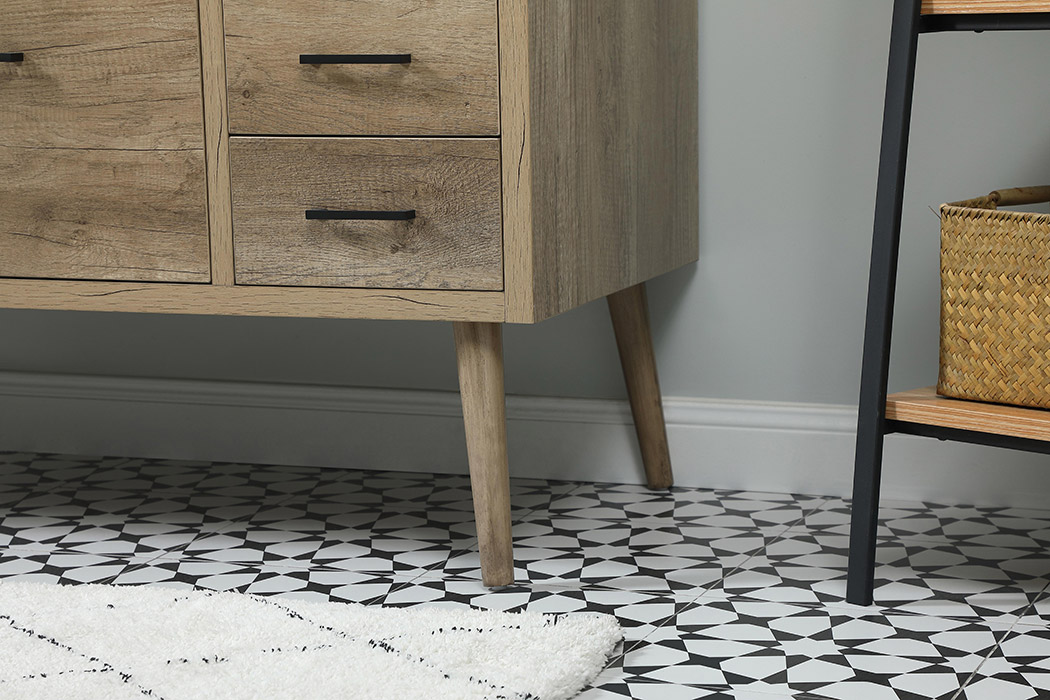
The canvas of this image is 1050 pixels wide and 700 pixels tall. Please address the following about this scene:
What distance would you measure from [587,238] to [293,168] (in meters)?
0.30

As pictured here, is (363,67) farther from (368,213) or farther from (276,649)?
(276,649)

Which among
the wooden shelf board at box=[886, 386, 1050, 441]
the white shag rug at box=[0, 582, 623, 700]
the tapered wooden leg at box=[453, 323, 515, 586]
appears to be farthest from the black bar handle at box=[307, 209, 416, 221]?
the wooden shelf board at box=[886, 386, 1050, 441]

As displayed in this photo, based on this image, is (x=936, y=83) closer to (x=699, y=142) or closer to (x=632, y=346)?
(x=699, y=142)

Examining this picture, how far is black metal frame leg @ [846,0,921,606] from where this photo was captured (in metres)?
1.19

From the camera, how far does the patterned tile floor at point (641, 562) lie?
3.55 feet

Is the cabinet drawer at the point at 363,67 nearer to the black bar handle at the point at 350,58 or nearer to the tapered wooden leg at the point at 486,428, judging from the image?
the black bar handle at the point at 350,58

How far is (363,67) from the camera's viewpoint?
1211mm

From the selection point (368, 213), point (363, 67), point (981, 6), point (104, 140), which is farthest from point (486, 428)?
point (981, 6)

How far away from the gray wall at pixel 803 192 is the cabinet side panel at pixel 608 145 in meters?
0.06

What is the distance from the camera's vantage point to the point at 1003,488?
1.56 meters

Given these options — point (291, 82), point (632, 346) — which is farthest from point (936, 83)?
point (291, 82)

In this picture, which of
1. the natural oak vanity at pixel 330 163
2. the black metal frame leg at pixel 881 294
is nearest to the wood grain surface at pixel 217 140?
the natural oak vanity at pixel 330 163

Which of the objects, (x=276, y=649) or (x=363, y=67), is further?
(x=363, y=67)

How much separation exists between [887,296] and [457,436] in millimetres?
749
